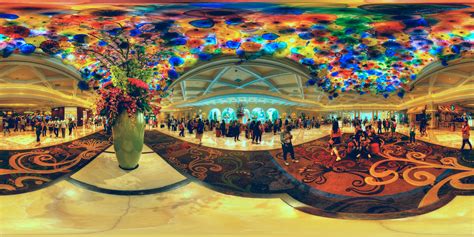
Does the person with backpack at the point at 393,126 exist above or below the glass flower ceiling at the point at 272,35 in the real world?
below

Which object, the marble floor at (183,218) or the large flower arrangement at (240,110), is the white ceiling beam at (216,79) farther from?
the marble floor at (183,218)

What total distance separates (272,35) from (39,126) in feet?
8.29

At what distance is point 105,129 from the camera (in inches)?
103

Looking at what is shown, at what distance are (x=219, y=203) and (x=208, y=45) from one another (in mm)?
1556

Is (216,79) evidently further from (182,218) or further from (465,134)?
(465,134)

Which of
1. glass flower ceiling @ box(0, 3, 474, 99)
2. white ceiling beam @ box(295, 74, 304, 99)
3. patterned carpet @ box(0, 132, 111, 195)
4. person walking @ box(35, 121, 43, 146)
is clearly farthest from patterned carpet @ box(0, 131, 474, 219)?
glass flower ceiling @ box(0, 3, 474, 99)

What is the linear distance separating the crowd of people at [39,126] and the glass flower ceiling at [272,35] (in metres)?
0.57

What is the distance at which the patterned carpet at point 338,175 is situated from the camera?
2570 mm

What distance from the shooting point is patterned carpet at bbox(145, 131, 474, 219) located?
2.57m

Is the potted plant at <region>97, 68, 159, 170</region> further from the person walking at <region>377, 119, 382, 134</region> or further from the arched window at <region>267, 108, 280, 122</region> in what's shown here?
the person walking at <region>377, 119, 382, 134</region>

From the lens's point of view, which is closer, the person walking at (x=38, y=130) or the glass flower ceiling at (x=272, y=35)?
the glass flower ceiling at (x=272, y=35)

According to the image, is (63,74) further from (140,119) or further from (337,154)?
(337,154)

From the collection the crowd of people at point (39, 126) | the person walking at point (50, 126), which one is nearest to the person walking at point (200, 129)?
the crowd of people at point (39, 126)

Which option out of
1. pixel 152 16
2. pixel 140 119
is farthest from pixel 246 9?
pixel 140 119
